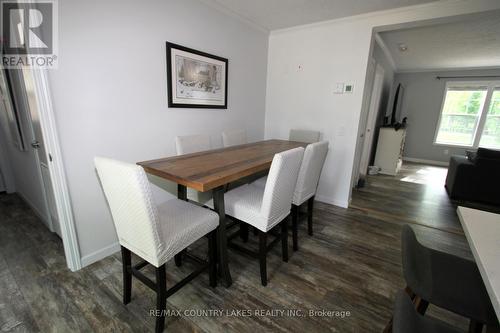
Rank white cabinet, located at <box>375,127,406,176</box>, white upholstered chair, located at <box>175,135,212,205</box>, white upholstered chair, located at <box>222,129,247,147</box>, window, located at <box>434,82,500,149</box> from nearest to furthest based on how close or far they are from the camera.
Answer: white upholstered chair, located at <box>175,135,212,205</box>
white upholstered chair, located at <box>222,129,247,147</box>
white cabinet, located at <box>375,127,406,176</box>
window, located at <box>434,82,500,149</box>

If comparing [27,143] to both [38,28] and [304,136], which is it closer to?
[38,28]

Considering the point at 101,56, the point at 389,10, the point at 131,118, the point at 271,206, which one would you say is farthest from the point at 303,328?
the point at 389,10

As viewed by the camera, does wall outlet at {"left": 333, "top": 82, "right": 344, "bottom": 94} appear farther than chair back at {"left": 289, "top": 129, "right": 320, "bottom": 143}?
No

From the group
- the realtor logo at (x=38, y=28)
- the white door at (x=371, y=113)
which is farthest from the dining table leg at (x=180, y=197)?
the white door at (x=371, y=113)

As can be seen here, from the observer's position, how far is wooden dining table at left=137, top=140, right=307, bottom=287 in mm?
1434

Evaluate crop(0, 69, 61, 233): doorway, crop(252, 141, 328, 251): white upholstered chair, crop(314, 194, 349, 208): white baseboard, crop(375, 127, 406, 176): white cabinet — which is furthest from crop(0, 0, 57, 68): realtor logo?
crop(375, 127, 406, 176): white cabinet

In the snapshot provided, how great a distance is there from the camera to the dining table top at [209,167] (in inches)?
56.1

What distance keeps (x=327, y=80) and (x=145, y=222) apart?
2872mm

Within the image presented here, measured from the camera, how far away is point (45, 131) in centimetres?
153

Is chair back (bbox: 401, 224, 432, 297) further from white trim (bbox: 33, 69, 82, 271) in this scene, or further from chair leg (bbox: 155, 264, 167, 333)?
white trim (bbox: 33, 69, 82, 271)

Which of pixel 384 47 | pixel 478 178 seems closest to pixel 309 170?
pixel 478 178

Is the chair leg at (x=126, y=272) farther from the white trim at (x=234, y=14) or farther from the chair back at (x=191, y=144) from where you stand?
the white trim at (x=234, y=14)

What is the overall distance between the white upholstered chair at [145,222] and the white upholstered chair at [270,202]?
0.84 ft

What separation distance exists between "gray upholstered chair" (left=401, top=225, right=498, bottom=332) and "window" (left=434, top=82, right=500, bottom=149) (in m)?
6.57
